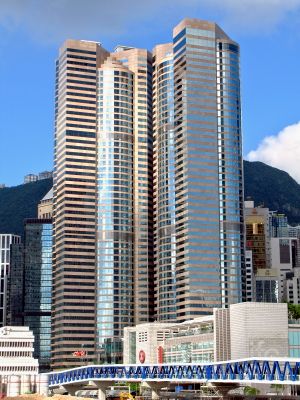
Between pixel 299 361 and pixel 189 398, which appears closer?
pixel 299 361

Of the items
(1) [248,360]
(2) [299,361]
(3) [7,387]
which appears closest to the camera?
(2) [299,361]

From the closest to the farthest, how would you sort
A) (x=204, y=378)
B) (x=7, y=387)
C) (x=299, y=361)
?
1. (x=299, y=361)
2. (x=204, y=378)
3. (x=7, y=387)

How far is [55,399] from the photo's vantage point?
15800 cm

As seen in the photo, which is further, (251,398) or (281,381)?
(251,398)

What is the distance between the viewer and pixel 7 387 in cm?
19725

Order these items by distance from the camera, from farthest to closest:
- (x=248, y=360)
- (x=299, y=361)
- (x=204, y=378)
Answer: (x=204, y=378) < (x=248, y=360) < (x=299, y=361)

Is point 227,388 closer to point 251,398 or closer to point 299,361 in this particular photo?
point 251,398

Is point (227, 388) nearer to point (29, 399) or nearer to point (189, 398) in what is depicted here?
point (189, 398)

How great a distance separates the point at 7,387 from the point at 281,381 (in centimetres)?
7874

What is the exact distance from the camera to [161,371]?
648 feet

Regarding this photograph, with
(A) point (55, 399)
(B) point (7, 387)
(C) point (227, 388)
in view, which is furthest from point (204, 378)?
(B) point (7, 387)

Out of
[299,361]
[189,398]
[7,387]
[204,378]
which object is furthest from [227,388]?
[7,387]

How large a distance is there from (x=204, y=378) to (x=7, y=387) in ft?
169

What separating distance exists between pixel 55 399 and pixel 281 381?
44.5 metres
